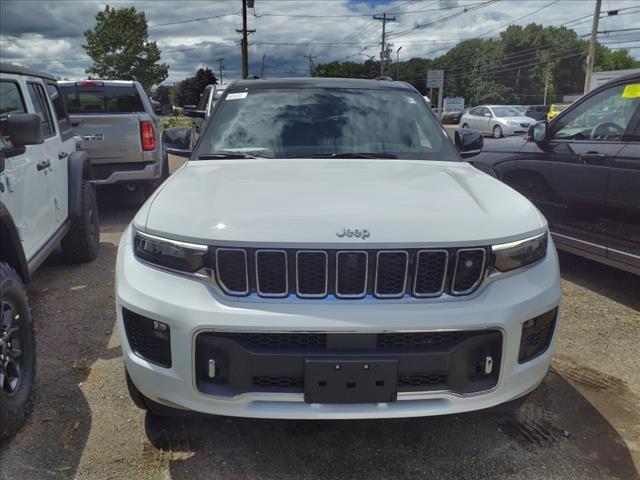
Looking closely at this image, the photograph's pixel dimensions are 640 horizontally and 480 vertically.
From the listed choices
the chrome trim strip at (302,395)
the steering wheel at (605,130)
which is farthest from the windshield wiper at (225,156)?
the steering wheel at (605,130)

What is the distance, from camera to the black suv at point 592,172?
13.9 feet

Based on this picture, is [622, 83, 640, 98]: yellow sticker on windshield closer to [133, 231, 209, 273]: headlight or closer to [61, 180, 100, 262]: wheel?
[133, 231, 209, 273]: headlight

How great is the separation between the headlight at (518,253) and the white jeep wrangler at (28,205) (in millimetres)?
2256

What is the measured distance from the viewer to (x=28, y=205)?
12.4ft

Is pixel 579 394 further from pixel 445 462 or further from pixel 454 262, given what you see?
pixel 454 262

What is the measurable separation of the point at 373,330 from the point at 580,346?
7.77 feet

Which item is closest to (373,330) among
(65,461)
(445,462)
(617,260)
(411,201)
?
(411,201)

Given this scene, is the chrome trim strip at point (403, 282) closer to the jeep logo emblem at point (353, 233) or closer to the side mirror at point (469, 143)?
the jeep logo emblem at point (353, 233)

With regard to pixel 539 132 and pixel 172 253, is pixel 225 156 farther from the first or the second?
pixel 539 132

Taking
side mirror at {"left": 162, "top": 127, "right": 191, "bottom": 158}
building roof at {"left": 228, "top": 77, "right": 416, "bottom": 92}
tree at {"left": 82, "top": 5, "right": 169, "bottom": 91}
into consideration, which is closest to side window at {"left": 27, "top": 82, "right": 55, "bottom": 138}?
side mirror at {"left": 162, "top": 127, "right": 191, "bottom": 158}

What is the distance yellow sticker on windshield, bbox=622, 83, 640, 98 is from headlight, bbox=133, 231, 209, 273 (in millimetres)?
3697

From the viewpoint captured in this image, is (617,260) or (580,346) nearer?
(580,346)

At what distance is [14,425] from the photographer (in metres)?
2.63

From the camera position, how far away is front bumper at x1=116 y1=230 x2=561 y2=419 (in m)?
2.11
